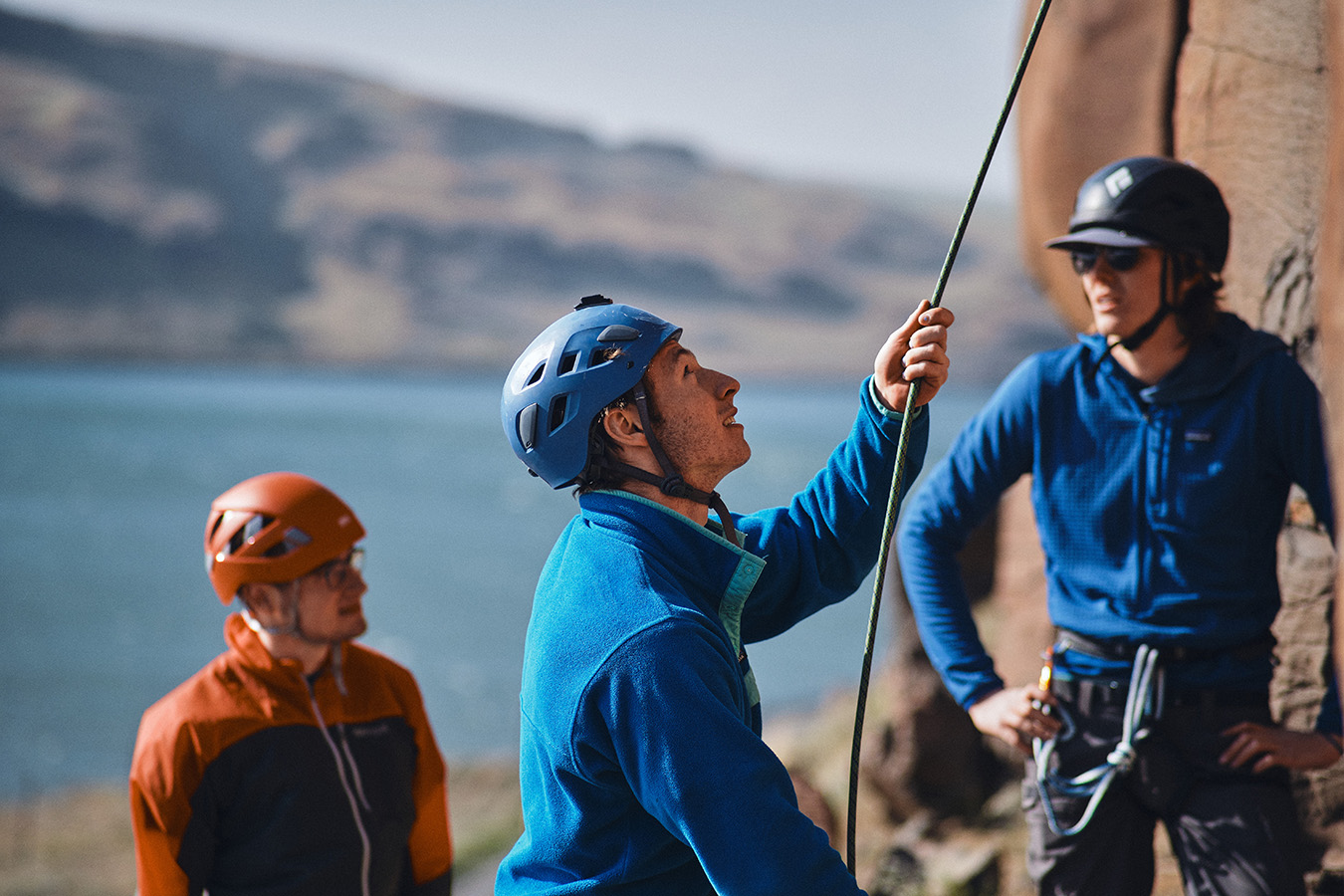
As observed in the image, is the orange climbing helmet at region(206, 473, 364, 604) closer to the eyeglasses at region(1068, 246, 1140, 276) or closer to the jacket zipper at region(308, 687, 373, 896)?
the jacket zipper at region(308, 687, 373, 896)

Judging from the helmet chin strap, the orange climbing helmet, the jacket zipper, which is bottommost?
the jacket zipper

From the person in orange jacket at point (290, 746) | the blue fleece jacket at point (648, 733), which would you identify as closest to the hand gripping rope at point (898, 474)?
the blue fleece jacket at point (648, 733)

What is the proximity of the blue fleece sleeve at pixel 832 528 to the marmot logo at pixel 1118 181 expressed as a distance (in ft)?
3.11

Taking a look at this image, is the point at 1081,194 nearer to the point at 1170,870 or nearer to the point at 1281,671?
A: the point at 1281,671

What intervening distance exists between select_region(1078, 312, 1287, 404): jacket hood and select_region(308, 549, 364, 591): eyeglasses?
82.5 inches

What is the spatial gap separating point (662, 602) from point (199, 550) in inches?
2961

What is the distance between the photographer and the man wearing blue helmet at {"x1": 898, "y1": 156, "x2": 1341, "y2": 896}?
273 cm

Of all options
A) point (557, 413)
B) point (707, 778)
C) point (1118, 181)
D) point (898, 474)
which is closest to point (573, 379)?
point (557, 413)

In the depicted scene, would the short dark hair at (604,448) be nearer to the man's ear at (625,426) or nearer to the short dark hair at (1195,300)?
the man's ear at (625,426)

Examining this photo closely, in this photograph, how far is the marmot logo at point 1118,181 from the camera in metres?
2.92

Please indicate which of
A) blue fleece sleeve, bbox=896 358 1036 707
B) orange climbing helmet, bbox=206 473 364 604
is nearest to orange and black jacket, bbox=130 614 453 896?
orange climbing helmet, bbox=206 473 364 604

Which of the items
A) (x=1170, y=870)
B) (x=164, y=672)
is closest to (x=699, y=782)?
Answer: (x=1170, y=870)

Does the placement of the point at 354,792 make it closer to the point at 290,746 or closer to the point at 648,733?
the point at 290,746

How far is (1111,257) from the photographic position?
291 centimetres
